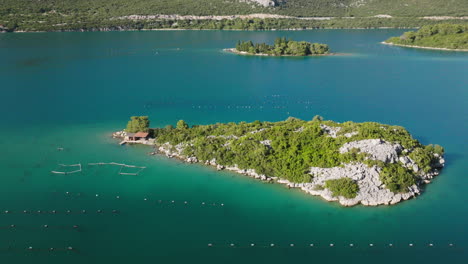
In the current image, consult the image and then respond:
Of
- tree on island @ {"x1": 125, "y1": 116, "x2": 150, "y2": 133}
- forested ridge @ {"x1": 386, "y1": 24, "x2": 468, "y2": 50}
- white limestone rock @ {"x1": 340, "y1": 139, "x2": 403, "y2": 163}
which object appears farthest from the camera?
forested ridge @ {"x1": 386, "y1": 24, "x2": 468, "y2": 50}

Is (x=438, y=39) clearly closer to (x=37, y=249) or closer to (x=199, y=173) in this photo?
(x=199, y=173)

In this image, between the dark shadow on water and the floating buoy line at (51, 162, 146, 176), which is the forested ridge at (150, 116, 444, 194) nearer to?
the floating buoy line at (51, 162, 146, 176)

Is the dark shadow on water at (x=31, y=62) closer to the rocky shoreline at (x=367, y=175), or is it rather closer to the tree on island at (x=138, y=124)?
the tree on island at (x=138, y=124)

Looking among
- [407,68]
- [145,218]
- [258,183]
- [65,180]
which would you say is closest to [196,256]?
[145,218]

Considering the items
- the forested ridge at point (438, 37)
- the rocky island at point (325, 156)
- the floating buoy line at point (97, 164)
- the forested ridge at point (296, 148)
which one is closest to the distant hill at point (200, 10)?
the forested ridge at point (438, 37)

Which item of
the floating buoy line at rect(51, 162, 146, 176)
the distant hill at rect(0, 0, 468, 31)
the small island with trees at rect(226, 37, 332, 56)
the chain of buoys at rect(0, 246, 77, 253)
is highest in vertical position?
the distant hill at rect(0, 0, 468, 31)

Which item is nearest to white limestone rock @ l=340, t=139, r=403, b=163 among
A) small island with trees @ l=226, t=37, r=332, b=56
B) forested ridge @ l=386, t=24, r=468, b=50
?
small island with trees @ l=226, t=37, r=332, b=56
